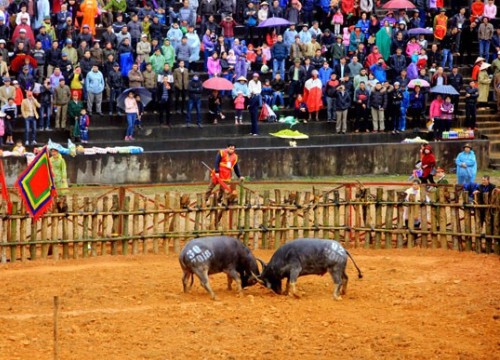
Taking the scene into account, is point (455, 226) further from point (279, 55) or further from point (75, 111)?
point (279, 55)

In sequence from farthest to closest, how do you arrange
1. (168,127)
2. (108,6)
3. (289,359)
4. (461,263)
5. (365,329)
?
(108,6)
(168,127)
(461,263)
(365,329)
(289,359)

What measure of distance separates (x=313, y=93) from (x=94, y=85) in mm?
7214

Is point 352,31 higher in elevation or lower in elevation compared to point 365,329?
higher

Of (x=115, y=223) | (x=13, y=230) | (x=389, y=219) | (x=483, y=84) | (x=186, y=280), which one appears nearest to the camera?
(x=186, y=280)

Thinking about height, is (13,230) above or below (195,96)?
below

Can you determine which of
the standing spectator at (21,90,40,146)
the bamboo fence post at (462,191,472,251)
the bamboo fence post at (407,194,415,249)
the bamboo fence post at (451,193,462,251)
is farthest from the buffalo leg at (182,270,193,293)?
the standing spectator at (21,90,40,146)

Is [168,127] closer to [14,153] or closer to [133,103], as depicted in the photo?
[133,103]

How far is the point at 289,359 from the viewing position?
68.9 feet

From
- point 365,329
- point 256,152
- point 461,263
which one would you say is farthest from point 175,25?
point 365,329

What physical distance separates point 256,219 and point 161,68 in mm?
12404

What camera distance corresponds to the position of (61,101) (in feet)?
127

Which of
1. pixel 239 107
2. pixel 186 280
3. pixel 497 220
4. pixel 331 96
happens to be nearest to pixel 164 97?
pixel 239 107

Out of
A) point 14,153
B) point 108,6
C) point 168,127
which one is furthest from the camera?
point 108,6

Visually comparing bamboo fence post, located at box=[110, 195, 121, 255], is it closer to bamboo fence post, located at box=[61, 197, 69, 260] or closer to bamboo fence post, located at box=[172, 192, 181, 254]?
bamboo fence post, located at box=[61, 197, 69, 260]
